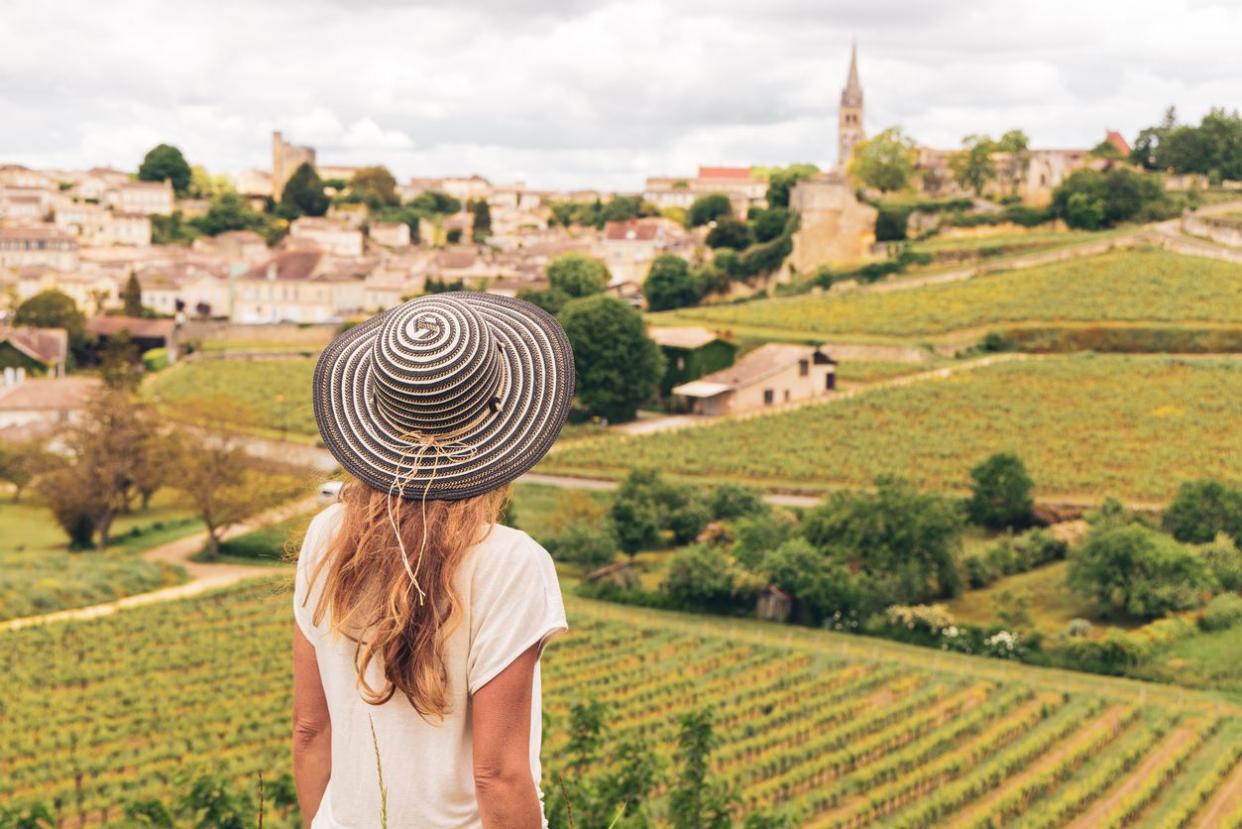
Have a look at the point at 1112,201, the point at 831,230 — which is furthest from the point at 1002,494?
the point at 1112,201

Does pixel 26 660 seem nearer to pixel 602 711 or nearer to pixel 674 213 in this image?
pixel 602 711

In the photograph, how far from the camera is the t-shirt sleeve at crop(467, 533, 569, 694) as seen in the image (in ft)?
9.18

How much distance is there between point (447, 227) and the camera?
9606 centimetres

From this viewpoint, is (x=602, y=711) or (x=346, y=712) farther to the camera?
(x=602, y=711)

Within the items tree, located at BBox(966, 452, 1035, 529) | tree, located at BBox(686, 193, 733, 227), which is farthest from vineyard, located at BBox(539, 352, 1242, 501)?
tree, located at BBox(686, 193, 733, 227)

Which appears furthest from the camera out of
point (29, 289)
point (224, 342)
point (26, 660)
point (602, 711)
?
point (29, 289)

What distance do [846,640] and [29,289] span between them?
180 ft

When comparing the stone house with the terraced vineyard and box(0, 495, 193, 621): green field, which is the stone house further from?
the terraced vineyard

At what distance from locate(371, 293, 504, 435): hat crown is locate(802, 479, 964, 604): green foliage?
2276cm

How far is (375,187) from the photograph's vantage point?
331 ft

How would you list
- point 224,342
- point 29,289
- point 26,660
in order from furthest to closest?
point 29,289, point 224,342, point 26,660

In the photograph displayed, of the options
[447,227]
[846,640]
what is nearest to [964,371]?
[846,640]

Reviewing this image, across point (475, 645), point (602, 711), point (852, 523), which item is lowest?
point (852, 523)

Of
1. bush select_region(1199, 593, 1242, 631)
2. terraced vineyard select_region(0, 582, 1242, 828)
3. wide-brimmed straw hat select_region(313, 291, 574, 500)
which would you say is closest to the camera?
wide-brimmed straw hat select_region(313, 291, 574, 500)
